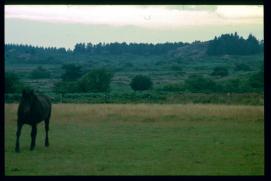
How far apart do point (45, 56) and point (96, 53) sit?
850 centimetres

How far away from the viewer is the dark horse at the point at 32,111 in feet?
33.9

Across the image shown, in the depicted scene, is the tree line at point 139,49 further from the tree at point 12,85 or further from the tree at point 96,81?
the tree at point 12,85

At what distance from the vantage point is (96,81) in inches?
1412

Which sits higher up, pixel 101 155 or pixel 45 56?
pixel 45 56

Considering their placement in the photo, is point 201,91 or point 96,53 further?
point 96,53

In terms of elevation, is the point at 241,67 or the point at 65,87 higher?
the point at 241,67

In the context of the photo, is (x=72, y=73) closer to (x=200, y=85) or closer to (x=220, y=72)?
(x=200, y=85)

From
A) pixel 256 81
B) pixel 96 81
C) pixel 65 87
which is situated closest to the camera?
pixel 65 87

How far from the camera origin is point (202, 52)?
50844mm

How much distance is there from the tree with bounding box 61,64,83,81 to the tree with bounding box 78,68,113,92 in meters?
1.64

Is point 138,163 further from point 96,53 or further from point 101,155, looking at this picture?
point 96,53

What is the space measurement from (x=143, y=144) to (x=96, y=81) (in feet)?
79.9

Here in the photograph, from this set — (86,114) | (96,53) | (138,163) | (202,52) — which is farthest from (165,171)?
(202,52)

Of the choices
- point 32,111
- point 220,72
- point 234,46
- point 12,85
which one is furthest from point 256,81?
point 32,111
